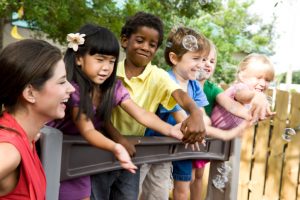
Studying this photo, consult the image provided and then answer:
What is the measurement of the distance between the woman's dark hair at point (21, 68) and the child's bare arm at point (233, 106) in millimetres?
1504

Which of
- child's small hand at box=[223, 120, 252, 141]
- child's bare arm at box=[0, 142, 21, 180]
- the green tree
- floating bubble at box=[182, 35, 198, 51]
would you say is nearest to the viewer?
child's bare arm at box=[0, 142, 21, 180]

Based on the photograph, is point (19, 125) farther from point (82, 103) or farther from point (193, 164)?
point (193, 164)

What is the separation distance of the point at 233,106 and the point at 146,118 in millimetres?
878

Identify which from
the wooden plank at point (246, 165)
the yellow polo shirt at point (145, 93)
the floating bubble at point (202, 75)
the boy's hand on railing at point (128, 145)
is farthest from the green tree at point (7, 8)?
the boy's hand on railing at point (128, 145)

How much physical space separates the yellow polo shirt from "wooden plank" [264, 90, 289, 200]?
8.21 feet

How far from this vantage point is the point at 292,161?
4.52m

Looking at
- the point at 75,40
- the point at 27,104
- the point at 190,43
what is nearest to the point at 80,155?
the point at 27,104

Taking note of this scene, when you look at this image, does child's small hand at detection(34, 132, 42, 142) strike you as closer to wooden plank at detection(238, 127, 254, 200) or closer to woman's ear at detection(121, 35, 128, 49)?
woman's ear at detection(121, 35, 128, 49)

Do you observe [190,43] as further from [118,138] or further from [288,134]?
[288,134]

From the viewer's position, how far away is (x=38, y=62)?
1489 millimetres

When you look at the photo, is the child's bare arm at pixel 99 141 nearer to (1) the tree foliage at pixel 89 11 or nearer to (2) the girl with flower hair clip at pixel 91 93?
(2) the girl with flower hair clip at pixel 91 93

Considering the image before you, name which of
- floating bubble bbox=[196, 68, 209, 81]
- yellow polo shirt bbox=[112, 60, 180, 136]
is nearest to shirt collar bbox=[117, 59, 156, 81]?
yellow polo shirt bbox=[112, 60, 180, 136]

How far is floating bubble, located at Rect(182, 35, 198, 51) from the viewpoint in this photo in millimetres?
2591

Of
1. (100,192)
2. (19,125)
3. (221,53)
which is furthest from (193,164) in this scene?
(221,53)
